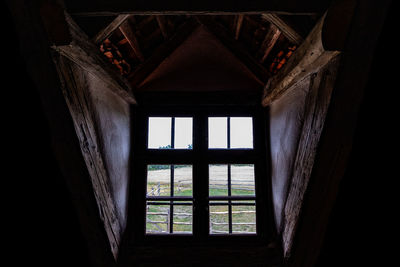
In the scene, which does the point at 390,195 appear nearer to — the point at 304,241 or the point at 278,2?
the point at 304,241

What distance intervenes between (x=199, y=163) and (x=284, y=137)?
1.16m

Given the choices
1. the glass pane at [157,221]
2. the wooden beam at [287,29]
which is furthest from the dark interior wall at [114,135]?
the wooden beam at [287,29]

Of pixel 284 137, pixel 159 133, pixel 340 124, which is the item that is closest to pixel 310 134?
A: pixel 340 124

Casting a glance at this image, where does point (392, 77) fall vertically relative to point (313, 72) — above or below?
below

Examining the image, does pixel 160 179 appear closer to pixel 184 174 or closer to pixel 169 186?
pixel 169 186

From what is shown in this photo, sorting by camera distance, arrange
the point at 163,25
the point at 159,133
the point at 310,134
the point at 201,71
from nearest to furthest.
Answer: the point at 310,134
the point at 163,25
the point at 201,71
the point at 159,133

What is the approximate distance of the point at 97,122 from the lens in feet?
6.07

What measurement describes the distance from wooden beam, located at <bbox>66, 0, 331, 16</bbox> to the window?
1.77 m

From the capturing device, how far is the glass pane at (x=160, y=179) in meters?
2.97

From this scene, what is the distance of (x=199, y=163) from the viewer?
9.57 feet

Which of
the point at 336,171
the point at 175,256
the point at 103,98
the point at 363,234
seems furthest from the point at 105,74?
the point at 363,234

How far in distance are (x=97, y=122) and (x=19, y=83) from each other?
29.1 inches

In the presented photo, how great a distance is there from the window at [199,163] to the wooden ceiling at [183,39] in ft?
2.00

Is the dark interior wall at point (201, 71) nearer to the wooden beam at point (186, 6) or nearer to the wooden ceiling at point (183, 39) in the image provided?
the wooden ceiling at point (183, 39)
